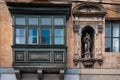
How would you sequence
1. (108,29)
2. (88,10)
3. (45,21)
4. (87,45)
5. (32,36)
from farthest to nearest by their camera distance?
(108,29)
(88,10)
(87,45)
(45,21)
(32,36)

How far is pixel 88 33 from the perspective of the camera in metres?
18.1

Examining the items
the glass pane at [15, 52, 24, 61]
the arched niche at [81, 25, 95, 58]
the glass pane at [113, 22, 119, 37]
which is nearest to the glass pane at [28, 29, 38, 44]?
the glass pane at [15, 52, 24, 61]

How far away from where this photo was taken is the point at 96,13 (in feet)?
58.9

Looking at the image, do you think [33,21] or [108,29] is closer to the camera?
[33,21]

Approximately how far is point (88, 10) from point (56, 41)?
1997 millimetres

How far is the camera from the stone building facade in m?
17.4

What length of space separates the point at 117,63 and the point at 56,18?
3278 millimetres

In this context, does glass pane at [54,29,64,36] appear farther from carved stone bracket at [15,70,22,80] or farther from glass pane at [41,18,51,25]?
carved stone bracket at [15,70,22,80]

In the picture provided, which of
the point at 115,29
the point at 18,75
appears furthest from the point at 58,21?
the point at 18,75

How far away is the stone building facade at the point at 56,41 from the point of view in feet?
57.0

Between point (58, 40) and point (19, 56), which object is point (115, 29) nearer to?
point (58, 40)

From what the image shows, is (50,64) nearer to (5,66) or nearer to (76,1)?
(5,66)

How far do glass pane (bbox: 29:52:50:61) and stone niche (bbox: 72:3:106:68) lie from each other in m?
1.19

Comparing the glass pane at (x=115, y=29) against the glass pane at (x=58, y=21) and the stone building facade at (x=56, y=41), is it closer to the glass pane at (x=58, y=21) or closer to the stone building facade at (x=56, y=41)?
the stone building facade at (x=56, y=41)
